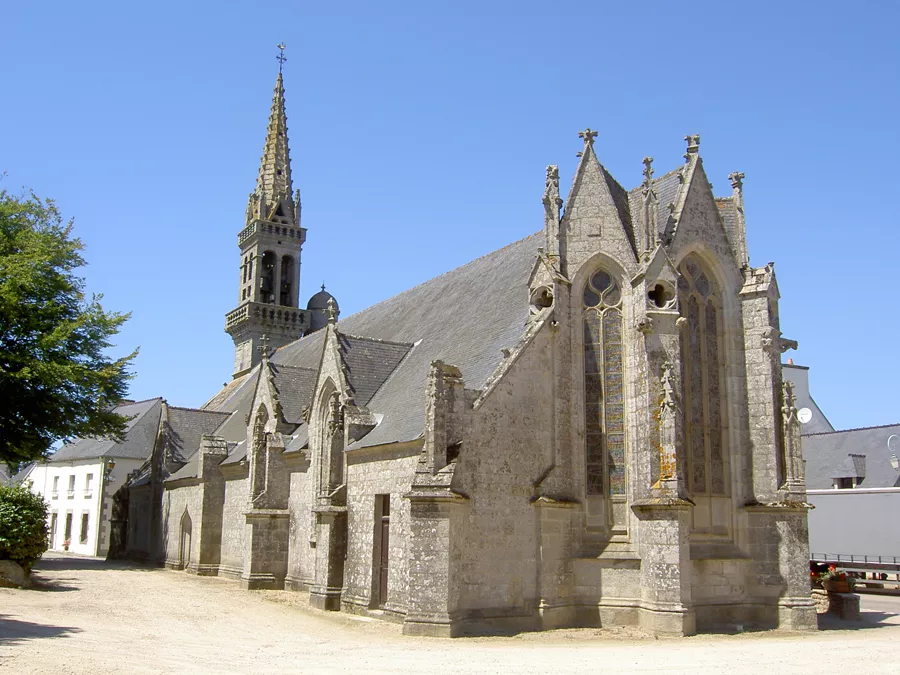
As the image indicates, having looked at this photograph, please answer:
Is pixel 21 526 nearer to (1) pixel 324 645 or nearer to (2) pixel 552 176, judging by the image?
(1) pixel 324 645

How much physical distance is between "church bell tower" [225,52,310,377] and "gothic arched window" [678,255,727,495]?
2866 cm

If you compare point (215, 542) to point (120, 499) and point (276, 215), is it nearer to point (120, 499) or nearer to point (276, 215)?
point (120, 499)

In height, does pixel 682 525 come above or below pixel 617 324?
below

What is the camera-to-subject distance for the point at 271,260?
45.0 metres

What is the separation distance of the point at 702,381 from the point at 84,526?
131ft

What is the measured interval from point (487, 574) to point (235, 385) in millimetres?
28146

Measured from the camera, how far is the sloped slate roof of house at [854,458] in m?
35.4

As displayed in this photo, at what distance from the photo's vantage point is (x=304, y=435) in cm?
2420

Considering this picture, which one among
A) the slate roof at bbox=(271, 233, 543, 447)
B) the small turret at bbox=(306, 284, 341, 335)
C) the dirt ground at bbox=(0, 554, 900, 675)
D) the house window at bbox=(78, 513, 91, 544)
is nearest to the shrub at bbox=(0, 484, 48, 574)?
the dirt ground at bbox=(0, 554, 900, 675)

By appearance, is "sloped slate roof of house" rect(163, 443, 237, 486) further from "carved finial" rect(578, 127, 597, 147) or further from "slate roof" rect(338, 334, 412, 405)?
"carved finial" rect(578, 127, 597, 147)

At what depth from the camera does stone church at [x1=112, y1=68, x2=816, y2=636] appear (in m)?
15.9

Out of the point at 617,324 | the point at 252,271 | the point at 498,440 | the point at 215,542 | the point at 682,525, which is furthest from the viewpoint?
the point at 252,271

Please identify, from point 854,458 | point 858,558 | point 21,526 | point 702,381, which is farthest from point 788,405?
point 854,458

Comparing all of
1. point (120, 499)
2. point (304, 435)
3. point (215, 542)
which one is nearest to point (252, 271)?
point (120, 499)
